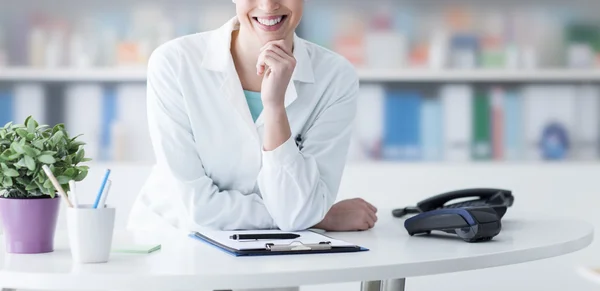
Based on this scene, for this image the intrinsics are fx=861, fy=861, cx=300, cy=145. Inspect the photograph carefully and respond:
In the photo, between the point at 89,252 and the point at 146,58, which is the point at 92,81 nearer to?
the point at 146,58

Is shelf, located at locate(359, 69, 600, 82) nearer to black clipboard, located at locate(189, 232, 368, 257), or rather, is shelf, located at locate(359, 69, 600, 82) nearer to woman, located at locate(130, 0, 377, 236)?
woman, located at locate(130, 0, 377, 236)

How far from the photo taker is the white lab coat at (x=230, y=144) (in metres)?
1.64

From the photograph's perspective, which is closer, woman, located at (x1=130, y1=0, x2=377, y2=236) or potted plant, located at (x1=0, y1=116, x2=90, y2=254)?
potted plant, located at (x1=0, y1=116, x2=90, y2=254)

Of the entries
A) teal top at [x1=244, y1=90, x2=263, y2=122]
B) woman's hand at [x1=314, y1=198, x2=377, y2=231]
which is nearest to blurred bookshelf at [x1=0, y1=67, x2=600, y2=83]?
teal top at [x1=244, y1=90, x2=263, y2=122]

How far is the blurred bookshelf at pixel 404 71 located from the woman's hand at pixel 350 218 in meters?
1.85

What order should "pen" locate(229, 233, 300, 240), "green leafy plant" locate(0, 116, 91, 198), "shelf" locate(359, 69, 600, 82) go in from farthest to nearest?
"shelf" locate(359, 69, 600, 82)
"pen" locate(229, 233, 300, 240)
"green leafy plant" locate(0, 116, 91, 198)

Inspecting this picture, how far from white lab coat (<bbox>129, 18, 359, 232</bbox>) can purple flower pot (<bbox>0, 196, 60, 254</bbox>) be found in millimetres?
380

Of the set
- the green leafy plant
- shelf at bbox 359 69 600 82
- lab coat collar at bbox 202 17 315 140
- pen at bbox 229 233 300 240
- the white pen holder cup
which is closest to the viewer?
the white pen holder cup

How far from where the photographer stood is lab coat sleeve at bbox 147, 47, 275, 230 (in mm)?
1646

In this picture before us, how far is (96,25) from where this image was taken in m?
3.63

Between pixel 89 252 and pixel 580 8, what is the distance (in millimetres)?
2888

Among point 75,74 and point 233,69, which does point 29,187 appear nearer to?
point 233,69

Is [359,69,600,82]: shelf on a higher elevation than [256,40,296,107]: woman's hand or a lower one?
higher

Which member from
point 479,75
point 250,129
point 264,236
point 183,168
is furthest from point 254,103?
point 479,75
